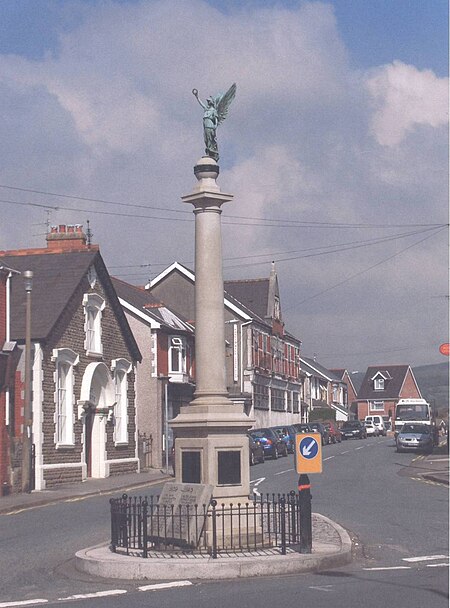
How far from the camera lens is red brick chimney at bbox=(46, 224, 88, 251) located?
38969 millimetres

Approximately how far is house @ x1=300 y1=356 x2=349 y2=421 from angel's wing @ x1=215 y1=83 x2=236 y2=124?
232 feet

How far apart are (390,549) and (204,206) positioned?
6.32 metres

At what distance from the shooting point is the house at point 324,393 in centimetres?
8862

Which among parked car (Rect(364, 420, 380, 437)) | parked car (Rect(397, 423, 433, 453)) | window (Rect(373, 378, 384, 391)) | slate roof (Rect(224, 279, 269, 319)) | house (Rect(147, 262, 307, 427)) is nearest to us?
parked car (Rect(397, 423, 433, 453))

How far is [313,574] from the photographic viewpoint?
12.8 m

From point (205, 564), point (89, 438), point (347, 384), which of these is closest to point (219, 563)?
point (205, 564)

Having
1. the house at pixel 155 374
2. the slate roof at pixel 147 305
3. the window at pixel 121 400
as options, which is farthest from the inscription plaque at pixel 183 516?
the slate roof at pixel 147 305

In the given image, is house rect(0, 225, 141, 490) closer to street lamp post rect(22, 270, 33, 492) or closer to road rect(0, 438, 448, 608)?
street lamp post rect(22, 270, 33, 492)

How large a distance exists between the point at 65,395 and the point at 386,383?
86.6 meters

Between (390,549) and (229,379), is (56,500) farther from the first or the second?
(229,379)

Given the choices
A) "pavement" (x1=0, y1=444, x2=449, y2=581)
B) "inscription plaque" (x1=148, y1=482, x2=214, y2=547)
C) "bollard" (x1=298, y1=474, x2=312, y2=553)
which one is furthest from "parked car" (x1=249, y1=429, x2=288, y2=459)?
"bollard" (x1=298, y1=474, x2=312, y2=553)

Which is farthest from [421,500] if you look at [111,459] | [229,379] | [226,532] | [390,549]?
[229,379]

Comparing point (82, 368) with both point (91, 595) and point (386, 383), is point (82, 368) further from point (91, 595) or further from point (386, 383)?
point (386, 383)

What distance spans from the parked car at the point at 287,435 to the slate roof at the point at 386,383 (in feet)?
214
